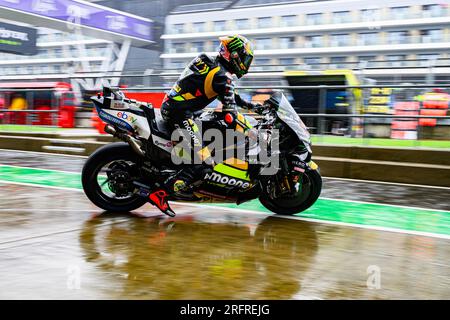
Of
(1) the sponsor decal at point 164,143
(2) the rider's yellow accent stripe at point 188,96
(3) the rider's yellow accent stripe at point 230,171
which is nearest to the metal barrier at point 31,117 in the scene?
(1) the sponsor decal at point 164,143

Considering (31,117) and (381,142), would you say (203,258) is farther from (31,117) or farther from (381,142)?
(31,117)

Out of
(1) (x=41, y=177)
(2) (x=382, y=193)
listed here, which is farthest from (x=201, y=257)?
(1) (x=41, y=177)

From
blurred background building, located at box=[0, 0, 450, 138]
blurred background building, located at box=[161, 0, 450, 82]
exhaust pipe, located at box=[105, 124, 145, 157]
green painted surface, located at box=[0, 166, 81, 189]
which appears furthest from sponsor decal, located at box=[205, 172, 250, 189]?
blurred background building, located at box=[161, 0, 450, 82]

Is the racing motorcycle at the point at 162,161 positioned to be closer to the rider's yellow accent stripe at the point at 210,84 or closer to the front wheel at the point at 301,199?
the front wheel at the point at 301,199

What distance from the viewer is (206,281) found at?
3.51 metres

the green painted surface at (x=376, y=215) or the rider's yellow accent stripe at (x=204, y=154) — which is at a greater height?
the rider's yellow accent stripe at (x=204, y=154)

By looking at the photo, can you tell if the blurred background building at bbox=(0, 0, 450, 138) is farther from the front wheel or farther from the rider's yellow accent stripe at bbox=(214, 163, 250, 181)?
the rider's yellow accent stripe at bbox=(214, 163, 250, 181)

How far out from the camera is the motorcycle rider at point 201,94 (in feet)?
17.2

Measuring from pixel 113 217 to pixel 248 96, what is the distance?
580 centimetres

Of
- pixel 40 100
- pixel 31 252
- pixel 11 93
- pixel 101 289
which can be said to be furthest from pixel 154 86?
pixel 101 289

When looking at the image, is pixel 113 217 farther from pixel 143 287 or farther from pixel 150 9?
pixel 150 9

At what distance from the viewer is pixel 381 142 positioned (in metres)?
8.87

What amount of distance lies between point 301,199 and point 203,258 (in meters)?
2.00

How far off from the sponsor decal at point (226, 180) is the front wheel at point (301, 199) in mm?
463
